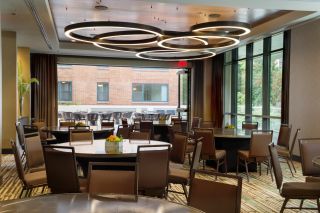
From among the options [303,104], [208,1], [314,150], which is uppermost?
[208,1]

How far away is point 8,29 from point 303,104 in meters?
7.39

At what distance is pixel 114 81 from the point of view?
1975 cm

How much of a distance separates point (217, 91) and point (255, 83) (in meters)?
2.22

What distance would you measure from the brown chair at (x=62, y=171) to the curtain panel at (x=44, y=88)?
896 cm

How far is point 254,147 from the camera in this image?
5961 millimetres

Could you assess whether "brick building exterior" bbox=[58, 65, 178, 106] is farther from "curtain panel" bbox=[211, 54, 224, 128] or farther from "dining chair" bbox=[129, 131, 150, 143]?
"dining chair" bbox=[129, 131, 150, 143]

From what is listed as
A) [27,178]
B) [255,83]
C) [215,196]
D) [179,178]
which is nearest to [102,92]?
[255,83]

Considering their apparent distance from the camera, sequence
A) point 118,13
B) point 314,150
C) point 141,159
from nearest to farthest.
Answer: point 141,159
point 314,150
point 118,13

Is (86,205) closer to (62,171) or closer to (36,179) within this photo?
(62,171)

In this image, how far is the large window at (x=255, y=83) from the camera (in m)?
9.27

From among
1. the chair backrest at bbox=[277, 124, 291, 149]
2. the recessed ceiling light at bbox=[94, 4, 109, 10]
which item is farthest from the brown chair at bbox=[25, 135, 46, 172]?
the chair backrest at bbox=[277, 124, 291, 149]

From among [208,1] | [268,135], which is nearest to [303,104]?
[268,135]

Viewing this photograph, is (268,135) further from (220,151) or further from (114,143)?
(114,143)

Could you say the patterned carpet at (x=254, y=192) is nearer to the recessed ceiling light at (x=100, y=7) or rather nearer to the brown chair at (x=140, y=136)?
the brown chair at (x=140, y=136)
